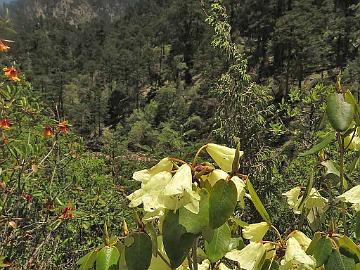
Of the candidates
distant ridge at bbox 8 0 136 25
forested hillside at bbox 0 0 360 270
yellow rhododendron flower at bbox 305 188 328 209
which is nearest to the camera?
yellow rhododendron flower at bbox 305 188 328 209

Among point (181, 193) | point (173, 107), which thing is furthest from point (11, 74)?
point (173, 107)

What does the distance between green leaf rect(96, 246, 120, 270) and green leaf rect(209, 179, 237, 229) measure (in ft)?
0.59

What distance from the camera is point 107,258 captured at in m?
0.77

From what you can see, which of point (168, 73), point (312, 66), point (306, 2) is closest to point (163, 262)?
point (312, 66)

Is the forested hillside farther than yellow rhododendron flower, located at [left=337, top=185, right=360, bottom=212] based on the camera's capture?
Yes

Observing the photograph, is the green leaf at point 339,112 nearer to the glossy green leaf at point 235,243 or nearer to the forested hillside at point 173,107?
the forested hillside at point 173,107

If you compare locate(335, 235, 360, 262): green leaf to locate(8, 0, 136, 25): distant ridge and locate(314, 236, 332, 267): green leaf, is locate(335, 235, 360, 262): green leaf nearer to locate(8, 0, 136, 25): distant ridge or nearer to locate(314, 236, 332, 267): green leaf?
locate(314, 236, 332, 267): green leaf

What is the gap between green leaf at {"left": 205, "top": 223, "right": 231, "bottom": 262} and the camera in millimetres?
774

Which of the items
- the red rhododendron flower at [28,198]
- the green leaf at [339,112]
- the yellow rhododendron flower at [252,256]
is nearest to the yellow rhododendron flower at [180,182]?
the yellow rhododendron flower at [252,256]

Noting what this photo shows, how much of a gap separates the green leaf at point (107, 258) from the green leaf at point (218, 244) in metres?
0.15

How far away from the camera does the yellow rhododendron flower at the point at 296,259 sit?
2.68 ft

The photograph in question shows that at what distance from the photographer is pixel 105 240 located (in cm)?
79

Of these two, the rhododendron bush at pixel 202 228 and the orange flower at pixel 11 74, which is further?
the orange flower at pixel 11 74

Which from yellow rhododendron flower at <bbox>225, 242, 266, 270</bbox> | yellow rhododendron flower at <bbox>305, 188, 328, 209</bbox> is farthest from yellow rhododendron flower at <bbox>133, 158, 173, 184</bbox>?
yellow rhododendron flower at <bbox>305, 188, 328, 209</bbox>
